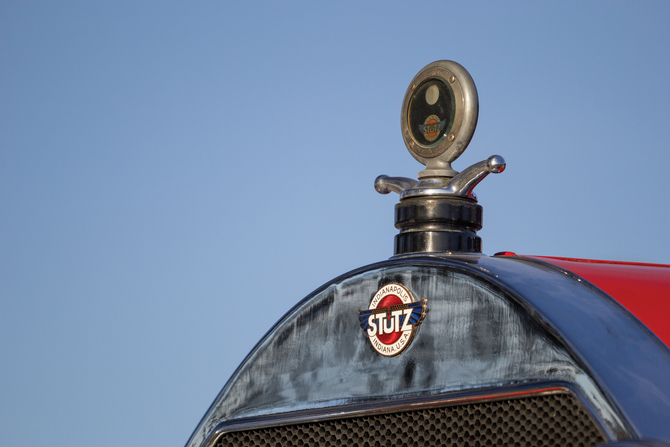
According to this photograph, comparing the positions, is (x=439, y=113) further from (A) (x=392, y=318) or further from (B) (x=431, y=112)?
(A) (x=392, y=318)

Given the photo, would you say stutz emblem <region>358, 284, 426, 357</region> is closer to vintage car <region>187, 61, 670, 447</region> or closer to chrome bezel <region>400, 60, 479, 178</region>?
vintage car <region>187, 61, 670, 447</region>

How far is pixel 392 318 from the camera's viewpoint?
8.07ft

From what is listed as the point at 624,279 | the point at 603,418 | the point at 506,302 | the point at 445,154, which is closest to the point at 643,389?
the point at 603,418

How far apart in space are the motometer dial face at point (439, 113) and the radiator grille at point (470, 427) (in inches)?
36.0

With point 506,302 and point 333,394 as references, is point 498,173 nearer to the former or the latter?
point 506,302

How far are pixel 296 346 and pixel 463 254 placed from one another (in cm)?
60

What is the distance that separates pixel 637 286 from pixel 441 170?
0.71 metres

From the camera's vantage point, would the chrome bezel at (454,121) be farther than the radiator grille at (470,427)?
Yes

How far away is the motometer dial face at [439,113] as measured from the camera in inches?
107

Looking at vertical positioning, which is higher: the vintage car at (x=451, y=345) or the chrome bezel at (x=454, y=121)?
the chrome bezel at (x=454, y=121)

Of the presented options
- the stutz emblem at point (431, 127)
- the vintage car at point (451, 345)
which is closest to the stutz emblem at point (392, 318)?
the vintage car at point (451, 345)

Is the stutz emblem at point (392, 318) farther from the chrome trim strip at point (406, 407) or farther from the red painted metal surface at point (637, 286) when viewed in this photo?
the red painted metal surface at point (637, 286)

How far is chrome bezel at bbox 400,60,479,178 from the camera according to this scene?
2719mm

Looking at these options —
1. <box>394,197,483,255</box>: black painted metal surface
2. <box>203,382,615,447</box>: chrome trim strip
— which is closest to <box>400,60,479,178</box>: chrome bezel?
<box>394,197,483,255</box>: black painted metal surface
